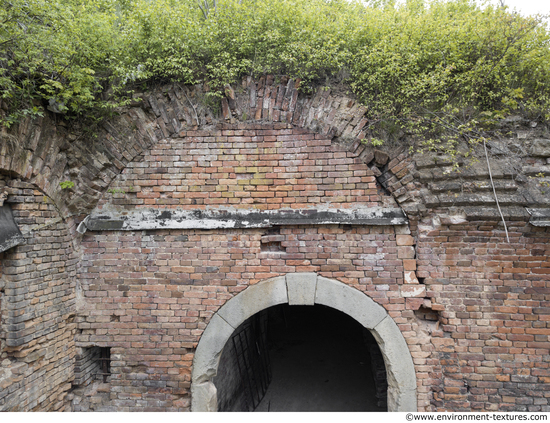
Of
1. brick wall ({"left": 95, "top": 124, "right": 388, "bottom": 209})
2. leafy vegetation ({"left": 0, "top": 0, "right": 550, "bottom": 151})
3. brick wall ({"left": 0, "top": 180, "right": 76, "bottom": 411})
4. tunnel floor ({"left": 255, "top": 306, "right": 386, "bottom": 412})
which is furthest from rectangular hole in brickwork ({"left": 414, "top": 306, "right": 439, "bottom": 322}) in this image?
brick wall ({"left": 0, "top": 180, "right": 76, "bottom": 411})

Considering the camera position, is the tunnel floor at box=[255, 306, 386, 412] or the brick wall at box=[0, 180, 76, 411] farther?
the tunnel floor at box=[255, 306, 386, 412]

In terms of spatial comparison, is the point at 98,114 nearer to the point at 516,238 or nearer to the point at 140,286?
the point at 140,286

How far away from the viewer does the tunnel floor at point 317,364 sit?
6059 millimetres

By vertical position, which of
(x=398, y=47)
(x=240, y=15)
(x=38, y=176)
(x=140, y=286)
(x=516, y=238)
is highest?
(x=240, y=15)

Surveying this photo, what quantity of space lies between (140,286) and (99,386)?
1.44m

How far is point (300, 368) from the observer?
23.7 ft

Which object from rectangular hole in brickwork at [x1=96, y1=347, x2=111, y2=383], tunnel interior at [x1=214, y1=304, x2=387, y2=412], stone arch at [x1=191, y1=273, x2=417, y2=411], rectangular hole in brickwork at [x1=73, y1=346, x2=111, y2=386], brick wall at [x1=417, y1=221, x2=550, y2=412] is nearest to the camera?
brick wall at [x1=417, y1=221, x2=550, y2=412]

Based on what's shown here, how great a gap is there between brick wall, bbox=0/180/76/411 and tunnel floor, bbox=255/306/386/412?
3755 mm

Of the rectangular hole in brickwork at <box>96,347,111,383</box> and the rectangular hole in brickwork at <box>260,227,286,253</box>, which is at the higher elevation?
the rectangular hole in brickwork at <box>260,227,286,253</box>

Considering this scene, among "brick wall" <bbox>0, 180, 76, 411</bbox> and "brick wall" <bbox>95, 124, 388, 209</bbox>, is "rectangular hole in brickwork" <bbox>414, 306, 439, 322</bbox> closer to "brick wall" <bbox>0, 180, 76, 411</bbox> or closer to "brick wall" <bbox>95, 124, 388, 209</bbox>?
"brick wall" <bbox>95, 124, 388, 209</bbox>

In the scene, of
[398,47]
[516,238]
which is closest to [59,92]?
[398,47]

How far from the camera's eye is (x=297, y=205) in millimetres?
3695

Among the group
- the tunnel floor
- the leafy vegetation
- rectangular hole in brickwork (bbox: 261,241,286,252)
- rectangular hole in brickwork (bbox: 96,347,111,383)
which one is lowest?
the tunnel floor

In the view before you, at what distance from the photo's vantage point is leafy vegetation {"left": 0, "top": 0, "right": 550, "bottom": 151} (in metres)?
3.50
